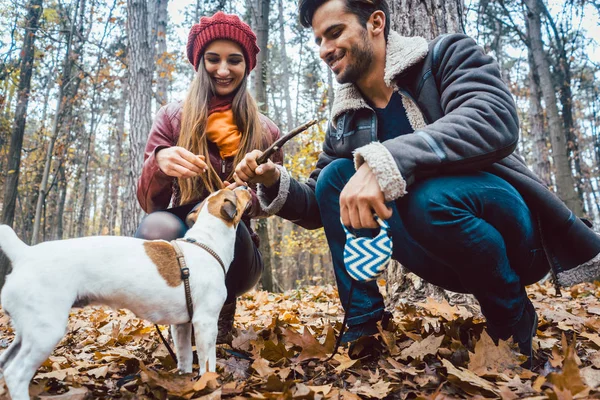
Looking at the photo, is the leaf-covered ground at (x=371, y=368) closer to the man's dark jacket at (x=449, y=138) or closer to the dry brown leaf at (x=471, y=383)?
the dry brown leaf at (x=471, y=383)

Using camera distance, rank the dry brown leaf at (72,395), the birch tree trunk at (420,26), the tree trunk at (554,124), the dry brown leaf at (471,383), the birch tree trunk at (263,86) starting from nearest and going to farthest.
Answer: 1. the dry brown leaf at (471,383)
2. the dry brown leaf at (72,395)
3. the birch tree trunk at (420,26)
4. the birch tree trunk at (263,86)
5. the tree trunk at (554,124)

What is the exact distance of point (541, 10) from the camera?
11.6 meters

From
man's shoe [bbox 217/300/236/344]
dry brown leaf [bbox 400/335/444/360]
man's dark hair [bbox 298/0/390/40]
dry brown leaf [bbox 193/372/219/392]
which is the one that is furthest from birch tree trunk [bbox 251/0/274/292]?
dry brown leaf [bbox 193/372/219/392]

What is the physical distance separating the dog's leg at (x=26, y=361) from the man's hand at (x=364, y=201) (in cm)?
142

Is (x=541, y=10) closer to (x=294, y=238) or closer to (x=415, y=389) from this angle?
(x=294, y=238)

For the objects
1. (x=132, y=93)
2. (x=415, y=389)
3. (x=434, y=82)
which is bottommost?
(x=415, y=389)

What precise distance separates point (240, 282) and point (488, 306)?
5.86 feet

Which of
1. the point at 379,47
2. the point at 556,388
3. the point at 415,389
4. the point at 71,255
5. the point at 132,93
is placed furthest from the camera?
the point at 132,93

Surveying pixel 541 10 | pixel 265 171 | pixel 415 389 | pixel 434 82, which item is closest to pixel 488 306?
pixel 415 389

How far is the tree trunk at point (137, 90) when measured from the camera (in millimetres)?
7074

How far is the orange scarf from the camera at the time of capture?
10.1ft

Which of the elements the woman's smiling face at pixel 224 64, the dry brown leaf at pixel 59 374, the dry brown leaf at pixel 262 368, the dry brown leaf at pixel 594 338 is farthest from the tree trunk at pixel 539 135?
the dry brown leaf at pixel 59 374

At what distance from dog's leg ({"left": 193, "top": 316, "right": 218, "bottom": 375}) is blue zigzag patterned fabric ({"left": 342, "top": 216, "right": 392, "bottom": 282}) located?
0.85 metres

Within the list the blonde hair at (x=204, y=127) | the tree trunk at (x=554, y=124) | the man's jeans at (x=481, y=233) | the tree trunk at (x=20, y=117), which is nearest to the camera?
the man's jeans at (x=481, y=233)
